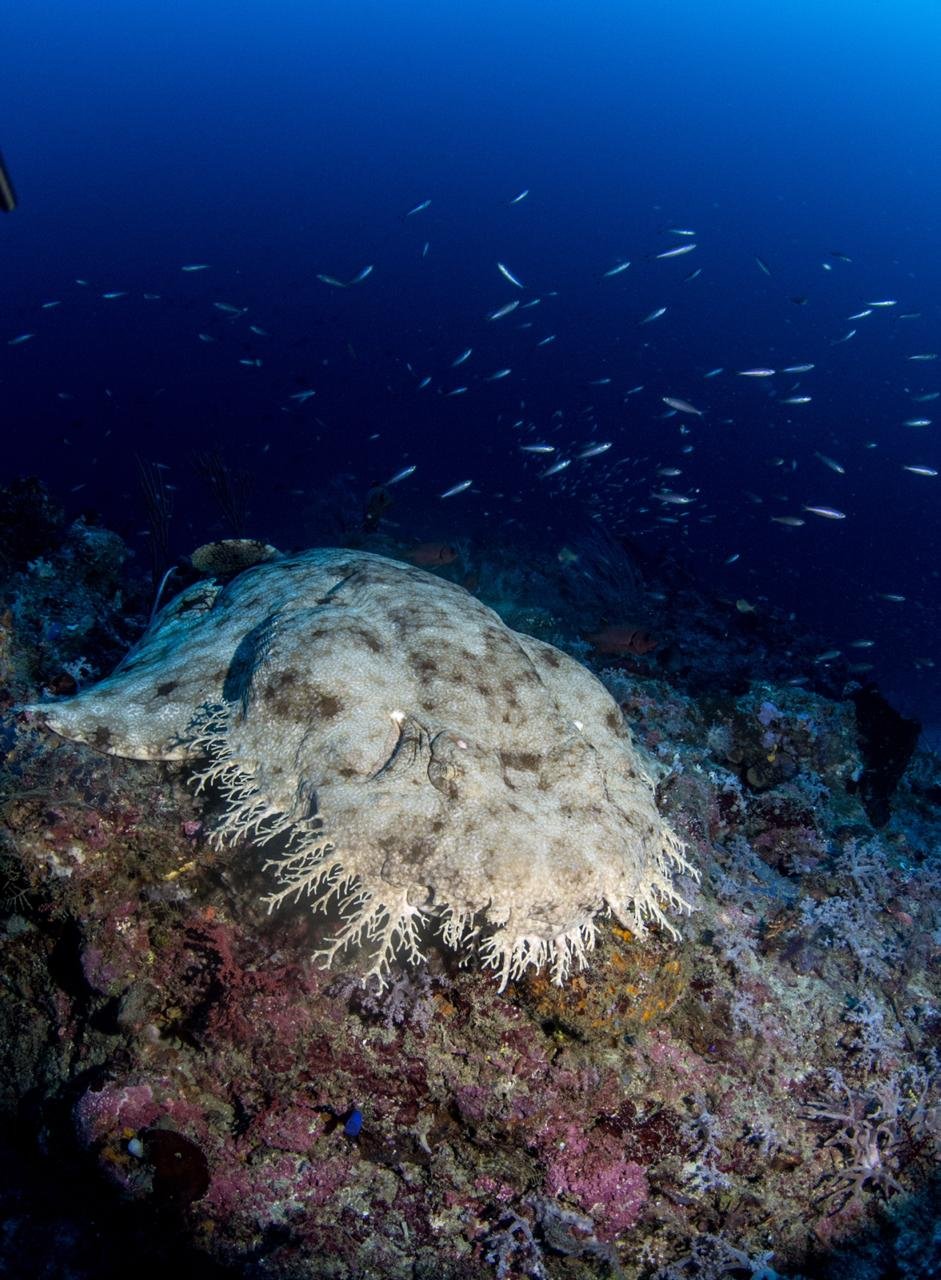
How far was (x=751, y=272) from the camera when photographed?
266 ft

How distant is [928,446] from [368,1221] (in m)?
81.2

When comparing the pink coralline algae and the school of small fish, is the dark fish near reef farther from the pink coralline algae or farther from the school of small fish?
the school of small fish

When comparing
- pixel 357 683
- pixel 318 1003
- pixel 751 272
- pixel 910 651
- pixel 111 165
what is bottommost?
pixel 910 651

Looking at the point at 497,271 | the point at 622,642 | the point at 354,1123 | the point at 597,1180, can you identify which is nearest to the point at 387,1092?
the point at 354,1123

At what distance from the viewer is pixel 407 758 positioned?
260 centimetres

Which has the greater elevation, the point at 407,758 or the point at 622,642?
the point at 407,758

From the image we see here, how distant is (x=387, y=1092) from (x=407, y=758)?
1753 millimetres

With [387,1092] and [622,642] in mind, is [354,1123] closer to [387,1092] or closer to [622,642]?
[387,1092]

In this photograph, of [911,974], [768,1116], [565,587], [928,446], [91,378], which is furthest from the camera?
[928,446]

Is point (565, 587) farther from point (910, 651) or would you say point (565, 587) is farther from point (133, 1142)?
point (910, 651)

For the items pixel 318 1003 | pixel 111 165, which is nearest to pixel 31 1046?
pixel 318 1003

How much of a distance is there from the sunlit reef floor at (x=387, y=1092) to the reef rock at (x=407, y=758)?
1.05ft

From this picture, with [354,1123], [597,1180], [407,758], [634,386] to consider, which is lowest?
[634,386]

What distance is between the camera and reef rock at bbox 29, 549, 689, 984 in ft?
7.69
